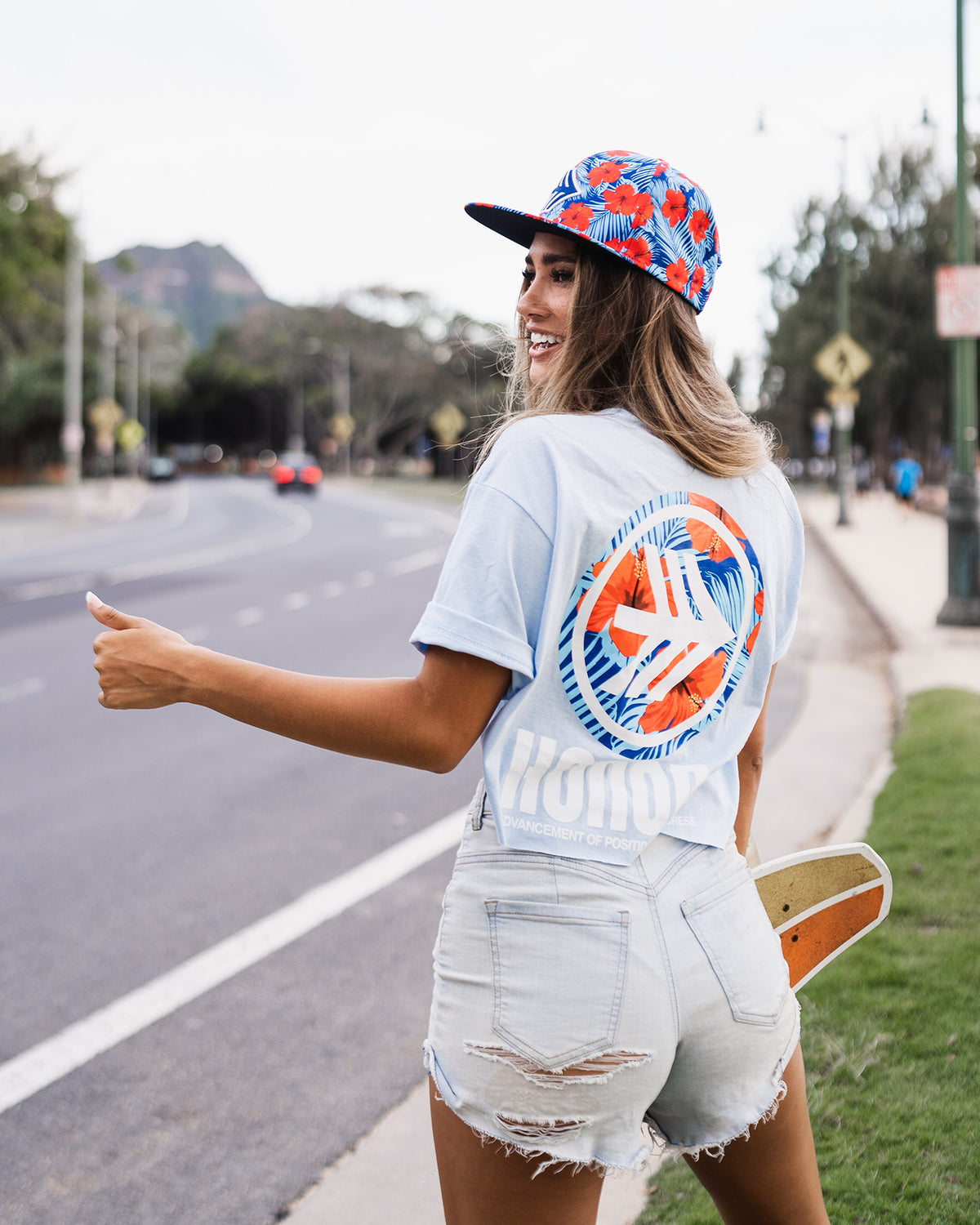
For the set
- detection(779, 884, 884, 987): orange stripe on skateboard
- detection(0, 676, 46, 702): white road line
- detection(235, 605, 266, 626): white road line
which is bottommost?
detection(0, 676, 46, 702): white road line

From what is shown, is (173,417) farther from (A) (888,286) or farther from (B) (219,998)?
(B) (219,998)

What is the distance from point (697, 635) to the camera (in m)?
1.53

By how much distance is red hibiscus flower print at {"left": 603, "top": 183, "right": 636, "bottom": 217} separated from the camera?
5.21 feet

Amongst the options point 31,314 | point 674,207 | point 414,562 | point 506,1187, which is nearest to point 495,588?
point 674,207

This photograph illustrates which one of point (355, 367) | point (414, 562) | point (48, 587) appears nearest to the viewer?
point (48, 587)

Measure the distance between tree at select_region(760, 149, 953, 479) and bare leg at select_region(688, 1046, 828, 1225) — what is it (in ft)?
169

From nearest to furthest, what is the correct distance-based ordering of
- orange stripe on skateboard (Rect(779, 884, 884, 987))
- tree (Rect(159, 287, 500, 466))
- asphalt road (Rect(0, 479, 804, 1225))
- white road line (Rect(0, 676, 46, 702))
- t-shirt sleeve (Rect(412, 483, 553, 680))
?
t-shirt sleeve (Rect(412, 483, 553, 680)) → orange stripe on skateboard (Rect(779, 884, 884, 987)) → asphalt road (Rect(0, 479, 804, 1225)) → white road line (Rect(0, 676, 46, 702)) → tree (Rect(159, 287, 500, 466))

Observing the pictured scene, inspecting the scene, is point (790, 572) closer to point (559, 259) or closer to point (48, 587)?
point (559, 259)

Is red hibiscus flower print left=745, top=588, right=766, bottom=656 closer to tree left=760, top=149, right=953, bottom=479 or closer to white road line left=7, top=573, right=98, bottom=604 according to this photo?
white road line left=7, top=573, right=98, bottom=604

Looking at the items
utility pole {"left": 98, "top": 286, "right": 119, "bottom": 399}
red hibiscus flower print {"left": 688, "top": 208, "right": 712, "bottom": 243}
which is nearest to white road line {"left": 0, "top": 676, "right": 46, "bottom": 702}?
red hibiscus flower print {"left": 688, "top": 208, "right": 712, "bottom": 243}

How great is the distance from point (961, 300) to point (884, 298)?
142ft

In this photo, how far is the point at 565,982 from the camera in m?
1.45

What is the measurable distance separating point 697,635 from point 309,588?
53.4ft

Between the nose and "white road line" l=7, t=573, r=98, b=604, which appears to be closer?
the nose
